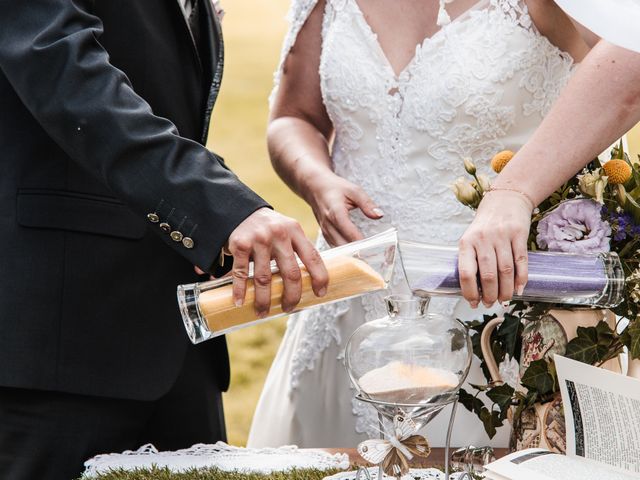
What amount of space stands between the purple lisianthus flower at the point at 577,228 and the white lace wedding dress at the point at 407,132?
2.37 ft

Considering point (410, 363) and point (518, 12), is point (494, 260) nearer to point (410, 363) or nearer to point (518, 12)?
point (410, 363)

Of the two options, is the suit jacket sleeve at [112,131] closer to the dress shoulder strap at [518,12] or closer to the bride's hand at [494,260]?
the bride's hand at [494,260]

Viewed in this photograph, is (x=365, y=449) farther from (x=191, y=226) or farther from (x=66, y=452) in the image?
(x=66, y=452)

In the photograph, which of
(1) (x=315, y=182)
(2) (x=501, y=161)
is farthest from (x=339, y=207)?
(2) (x=501, y=161)

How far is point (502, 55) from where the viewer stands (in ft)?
7.22

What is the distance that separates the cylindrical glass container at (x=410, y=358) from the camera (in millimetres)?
1347

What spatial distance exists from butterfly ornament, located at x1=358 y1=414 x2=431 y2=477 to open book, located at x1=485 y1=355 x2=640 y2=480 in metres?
0.14

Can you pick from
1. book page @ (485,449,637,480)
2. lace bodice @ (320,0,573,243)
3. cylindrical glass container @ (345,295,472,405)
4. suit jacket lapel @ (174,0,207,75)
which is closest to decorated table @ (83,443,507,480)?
book page @ (485,449,637,480)

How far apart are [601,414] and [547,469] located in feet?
0.49

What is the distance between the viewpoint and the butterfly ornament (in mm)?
1364

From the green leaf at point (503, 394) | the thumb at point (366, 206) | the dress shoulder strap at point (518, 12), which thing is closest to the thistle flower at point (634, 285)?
the green leaf at point (503, 394)

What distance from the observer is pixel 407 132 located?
2.31m

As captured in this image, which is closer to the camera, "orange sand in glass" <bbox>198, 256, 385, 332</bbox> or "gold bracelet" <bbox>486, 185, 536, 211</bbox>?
"orange sand in glass" <bbox>198, 256, 385, 332</bbox>

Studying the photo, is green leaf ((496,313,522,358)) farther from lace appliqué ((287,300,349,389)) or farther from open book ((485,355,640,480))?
lace appliqué ((287,300,349,389))
